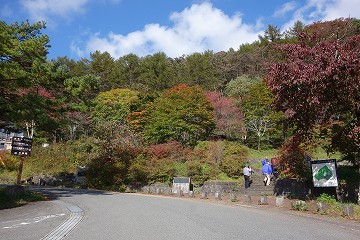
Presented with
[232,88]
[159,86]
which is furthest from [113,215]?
[159,86]

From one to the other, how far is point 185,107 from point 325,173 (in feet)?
61.7

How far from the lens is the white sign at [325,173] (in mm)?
12254

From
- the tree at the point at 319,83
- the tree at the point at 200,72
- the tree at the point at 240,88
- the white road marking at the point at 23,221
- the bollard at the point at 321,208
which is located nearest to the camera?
the white road marking at the point at 23,221

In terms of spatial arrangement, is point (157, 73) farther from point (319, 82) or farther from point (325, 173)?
point (319, 82)

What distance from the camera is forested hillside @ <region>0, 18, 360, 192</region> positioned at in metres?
11.2

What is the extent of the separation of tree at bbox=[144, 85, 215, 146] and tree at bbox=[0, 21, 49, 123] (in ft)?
47.5

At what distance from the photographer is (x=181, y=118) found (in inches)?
1182

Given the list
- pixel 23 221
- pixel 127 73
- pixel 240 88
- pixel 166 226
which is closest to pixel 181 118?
pixel 240 88

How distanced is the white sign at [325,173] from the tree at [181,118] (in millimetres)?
16999

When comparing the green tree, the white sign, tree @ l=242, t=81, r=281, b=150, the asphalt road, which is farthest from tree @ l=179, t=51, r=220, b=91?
the asphalt road

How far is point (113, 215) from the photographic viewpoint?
995 centimetres

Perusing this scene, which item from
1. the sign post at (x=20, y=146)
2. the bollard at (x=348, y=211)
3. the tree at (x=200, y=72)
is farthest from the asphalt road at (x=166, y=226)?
the tree at (x=200, y=72)

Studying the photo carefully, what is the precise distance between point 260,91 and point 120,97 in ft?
55.5

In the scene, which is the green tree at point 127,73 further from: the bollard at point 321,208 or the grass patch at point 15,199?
the bollard at point 321,208
